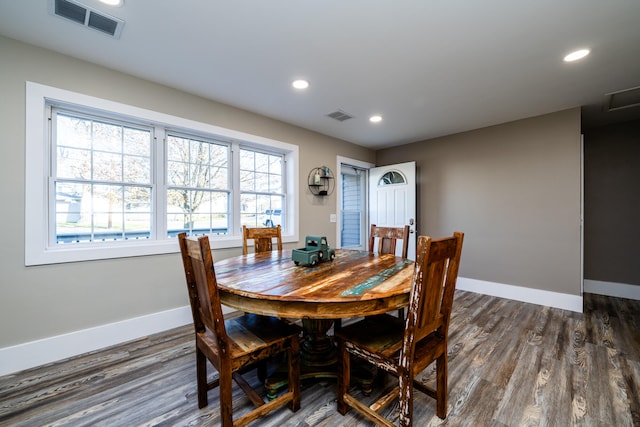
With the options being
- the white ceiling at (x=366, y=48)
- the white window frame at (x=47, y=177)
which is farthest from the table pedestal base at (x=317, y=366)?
the white ceiling at (x=366, y=48)

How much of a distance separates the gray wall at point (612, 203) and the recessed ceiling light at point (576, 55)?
106 inches

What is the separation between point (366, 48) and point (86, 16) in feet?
6.44

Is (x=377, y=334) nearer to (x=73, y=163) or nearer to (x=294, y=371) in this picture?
(x=294, y=371)

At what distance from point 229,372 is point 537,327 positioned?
3122 millimetres

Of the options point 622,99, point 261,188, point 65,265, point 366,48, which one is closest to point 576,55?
point 622,99

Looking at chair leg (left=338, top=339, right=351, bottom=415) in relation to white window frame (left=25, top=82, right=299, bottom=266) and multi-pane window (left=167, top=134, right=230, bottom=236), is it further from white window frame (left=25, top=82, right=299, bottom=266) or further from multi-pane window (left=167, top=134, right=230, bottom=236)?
multi-pane window (left=167, top=134, right=230, bottom=236)

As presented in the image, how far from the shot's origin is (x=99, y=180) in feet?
7.82

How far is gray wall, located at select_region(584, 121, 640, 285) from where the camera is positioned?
3.65 m

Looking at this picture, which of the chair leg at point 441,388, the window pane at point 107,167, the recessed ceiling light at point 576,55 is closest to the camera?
the chair leg at point 441,388

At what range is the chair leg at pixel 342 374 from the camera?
1481 mm

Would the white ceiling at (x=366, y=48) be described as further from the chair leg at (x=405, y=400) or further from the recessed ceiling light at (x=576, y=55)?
the chair leg at (x=405, y=400)

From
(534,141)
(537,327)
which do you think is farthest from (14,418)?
(534,141)

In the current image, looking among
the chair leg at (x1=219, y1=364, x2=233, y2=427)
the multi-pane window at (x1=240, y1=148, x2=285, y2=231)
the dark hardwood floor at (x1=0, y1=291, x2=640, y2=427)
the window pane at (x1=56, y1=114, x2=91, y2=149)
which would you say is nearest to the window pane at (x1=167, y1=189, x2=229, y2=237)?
the multi-pane window at (x1=240, y1=148, x2=285, y2=231)

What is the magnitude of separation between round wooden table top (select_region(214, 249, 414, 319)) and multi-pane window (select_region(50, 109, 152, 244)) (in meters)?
1.39
